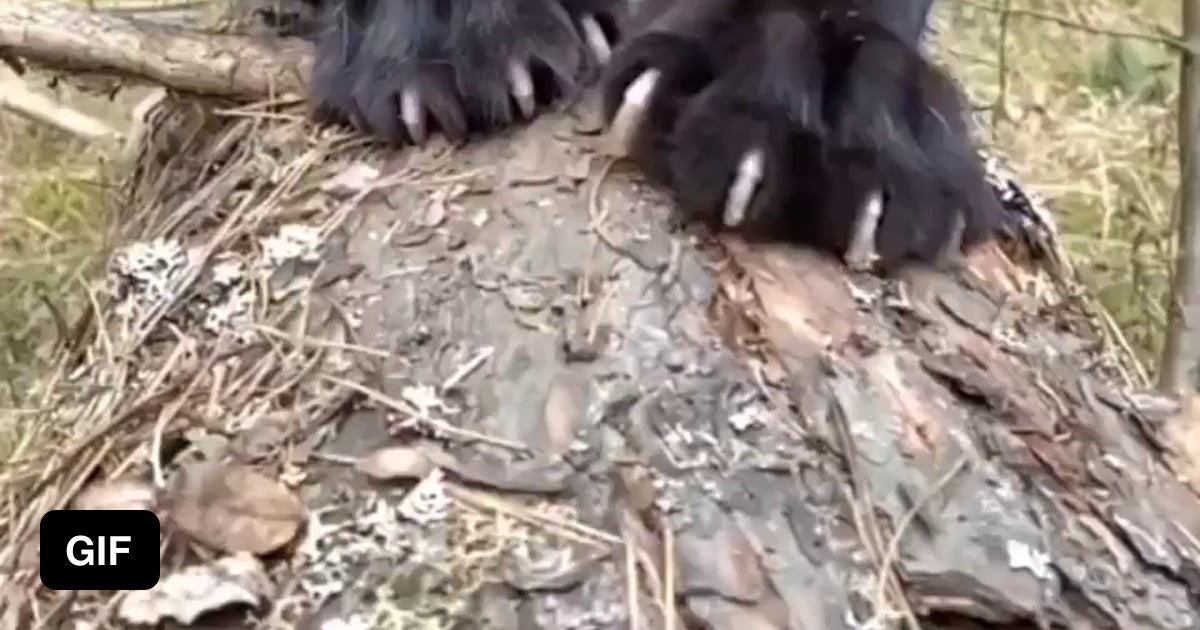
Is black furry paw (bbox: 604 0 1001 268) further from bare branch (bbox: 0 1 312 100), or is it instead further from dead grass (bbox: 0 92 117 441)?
dead grass (bbox: 0 92 117 441)

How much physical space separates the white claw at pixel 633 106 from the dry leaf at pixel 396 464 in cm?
29

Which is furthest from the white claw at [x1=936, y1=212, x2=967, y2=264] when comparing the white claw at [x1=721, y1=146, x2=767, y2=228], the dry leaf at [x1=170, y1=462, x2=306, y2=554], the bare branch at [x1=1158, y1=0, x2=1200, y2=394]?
the bare branch at [x1=1158, y1=0, x2=1200, y2=394]

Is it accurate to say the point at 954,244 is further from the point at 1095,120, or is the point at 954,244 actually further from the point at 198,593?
the point at 1095,120

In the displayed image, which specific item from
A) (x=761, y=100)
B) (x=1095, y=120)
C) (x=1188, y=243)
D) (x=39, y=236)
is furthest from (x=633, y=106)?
(x=1095, y=120)

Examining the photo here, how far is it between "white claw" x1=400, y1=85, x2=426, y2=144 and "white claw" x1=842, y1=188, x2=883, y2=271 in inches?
12.4

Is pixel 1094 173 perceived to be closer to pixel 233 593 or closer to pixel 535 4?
pixel 535 4

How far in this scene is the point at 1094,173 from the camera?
2236 mm

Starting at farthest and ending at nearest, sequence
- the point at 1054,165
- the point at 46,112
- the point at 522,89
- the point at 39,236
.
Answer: the point at 1054,165, the point at 39,236, the point at 46,112, the point at 522,89

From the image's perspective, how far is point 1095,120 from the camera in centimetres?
235

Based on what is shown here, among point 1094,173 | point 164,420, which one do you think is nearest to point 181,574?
point 164,420

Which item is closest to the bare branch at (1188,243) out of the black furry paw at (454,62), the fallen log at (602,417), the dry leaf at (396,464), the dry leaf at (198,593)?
the fallen log at (602,417)

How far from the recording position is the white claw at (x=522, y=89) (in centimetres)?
120

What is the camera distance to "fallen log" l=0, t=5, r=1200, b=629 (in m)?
0.89

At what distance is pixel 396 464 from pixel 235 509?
0.09 meters
